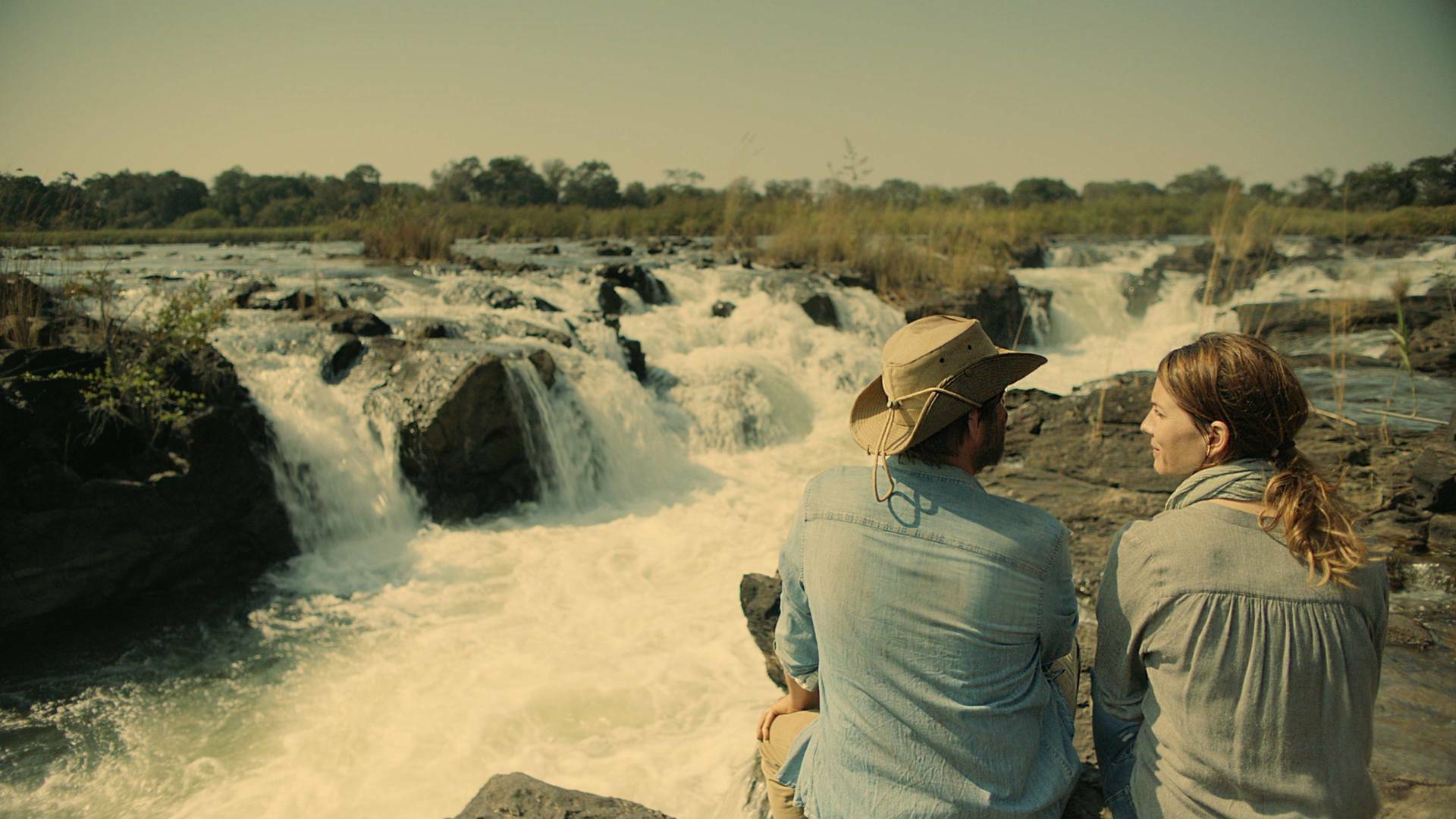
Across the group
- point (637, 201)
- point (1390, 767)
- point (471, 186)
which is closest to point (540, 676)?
point (1390, 767)

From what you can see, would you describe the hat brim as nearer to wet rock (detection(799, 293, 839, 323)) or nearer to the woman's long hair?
the woman's long hair

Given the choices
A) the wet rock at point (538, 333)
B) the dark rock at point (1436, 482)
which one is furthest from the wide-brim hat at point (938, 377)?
the wet rock at point (538, 333)

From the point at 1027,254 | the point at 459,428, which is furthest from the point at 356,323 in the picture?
the point at 1027,254

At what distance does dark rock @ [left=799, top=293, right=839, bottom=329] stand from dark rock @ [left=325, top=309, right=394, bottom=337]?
6.10 m

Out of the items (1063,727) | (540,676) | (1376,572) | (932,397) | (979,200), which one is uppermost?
(979,200)

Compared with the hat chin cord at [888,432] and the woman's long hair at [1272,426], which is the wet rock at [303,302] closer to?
the hat chin cord at [888,432]

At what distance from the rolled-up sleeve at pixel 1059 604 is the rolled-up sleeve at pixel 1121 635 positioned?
0.06 meters

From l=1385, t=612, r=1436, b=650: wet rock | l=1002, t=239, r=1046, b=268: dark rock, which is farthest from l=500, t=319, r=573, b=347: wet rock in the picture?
l=1002, t=239, r=1046, b=268: dark rock

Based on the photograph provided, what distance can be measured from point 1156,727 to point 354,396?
728cm

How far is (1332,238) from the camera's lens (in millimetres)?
15578

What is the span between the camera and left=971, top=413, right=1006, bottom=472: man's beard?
5.82 ft

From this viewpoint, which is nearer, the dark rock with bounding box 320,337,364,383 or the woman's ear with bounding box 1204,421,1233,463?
the woman's ear with bounding box 1204,421,1233,463

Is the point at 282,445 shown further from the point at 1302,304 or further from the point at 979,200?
the point at 979,200

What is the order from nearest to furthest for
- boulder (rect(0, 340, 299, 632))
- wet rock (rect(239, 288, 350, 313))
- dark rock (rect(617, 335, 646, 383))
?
boulder (rect(0, 340, 299, 632))
wet rock (rect(239, 288, 350, 313))
dark rock (rect(617, 335, 646, 383))
